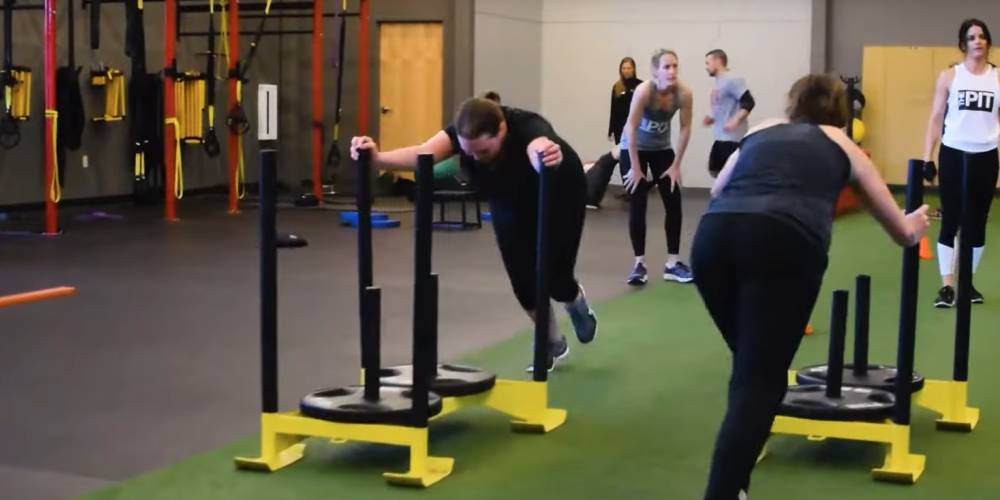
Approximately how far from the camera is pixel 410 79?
14805 mm

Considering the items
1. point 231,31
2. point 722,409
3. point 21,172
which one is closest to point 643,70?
point 231,31

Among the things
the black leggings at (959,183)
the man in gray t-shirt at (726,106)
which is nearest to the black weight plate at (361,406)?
the black leggings at (959,183)

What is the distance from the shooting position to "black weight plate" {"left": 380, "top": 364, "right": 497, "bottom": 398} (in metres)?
3.83

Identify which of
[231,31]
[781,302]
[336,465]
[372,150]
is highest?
[231,31]

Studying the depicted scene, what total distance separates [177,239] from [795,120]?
7.02 m

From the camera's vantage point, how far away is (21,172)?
1132cm

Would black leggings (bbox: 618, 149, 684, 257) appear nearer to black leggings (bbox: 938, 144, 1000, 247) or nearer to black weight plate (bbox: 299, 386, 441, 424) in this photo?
black leggings (bbox: 938, 144, 1000, 247)

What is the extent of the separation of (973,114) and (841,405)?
2.95 m

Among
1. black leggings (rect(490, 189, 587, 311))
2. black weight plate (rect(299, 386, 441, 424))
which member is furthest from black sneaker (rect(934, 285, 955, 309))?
black weight plate (rect(299, 386, 441, 424))

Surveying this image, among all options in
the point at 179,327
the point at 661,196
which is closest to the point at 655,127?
the point at 661,196

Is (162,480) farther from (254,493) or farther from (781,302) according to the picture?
(781,302)

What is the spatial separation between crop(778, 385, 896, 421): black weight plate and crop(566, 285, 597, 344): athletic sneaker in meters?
1.25

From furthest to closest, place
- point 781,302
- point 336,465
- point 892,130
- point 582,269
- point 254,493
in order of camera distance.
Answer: point 892,130 < point 582,269 < point 336,465 < point 254,493 < point 781,302

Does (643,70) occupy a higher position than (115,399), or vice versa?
(643,70)
